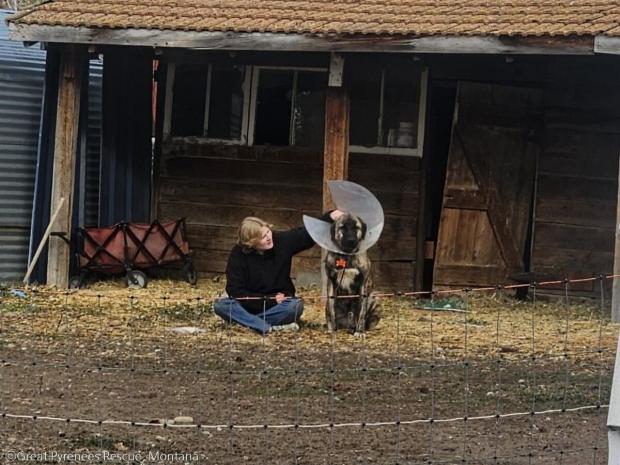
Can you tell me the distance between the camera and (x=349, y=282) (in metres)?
9.65

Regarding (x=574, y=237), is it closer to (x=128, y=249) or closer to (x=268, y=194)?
(x=268, y=194)

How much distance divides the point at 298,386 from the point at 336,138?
424 centimetres

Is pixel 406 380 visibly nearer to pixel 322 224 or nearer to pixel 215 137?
pixel 322 224

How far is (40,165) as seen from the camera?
12680mm

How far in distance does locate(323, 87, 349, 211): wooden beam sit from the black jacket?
173cm

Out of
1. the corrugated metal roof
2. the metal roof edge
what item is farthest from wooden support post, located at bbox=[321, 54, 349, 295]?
the metal roof edge

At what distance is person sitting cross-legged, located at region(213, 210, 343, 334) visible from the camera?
30.8 feet

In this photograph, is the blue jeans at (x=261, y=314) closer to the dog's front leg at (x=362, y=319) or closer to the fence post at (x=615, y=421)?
the dog's front leg at (x=362, y=319)

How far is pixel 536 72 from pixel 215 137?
3799 millimetres

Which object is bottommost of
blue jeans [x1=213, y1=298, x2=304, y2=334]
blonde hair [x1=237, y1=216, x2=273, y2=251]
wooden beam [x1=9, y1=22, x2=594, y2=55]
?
blue jeans [x1=213, y1=298, x2=304, y2=334]

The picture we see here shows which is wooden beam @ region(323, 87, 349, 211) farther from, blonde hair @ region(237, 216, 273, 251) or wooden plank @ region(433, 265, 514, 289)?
wooden plank @ region(433, 265, 514, 289)

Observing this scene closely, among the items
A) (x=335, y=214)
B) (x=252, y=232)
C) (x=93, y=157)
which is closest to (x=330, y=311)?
(x=335, y=214)

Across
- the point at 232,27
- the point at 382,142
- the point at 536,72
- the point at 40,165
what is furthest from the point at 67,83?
the point at 536,72

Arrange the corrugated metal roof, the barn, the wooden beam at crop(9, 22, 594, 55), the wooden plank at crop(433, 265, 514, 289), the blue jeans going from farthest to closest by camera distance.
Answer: the wooden plank at crop(433, 265, 514, 289), the barn, the corrugated metal roof, the wooden beam at crop(9, 22, 594, 55), the blue jeans
